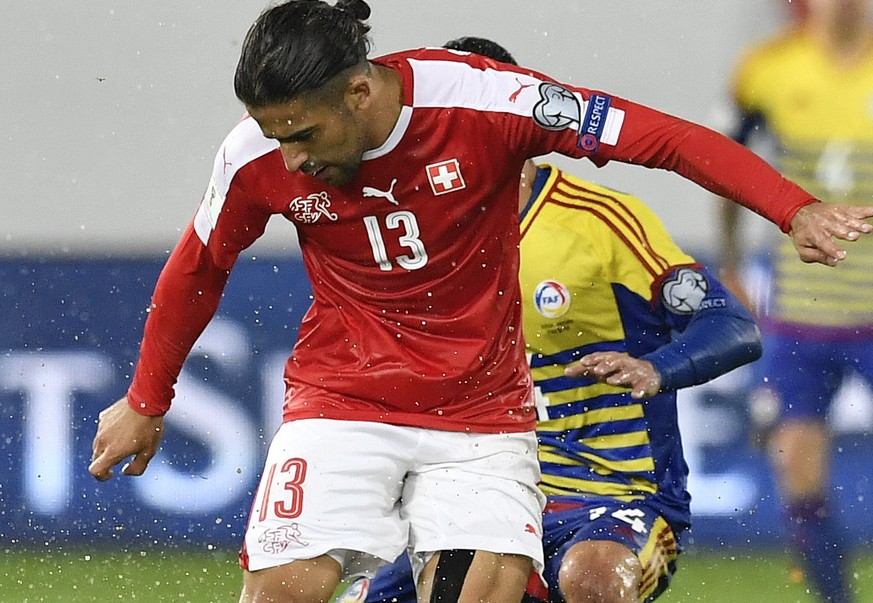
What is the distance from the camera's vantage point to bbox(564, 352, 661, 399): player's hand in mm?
3504

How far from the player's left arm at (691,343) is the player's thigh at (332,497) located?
1.50 ft

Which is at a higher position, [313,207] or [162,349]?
[313,207]

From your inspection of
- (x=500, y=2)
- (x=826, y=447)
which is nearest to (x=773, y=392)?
(x=826, y=447)

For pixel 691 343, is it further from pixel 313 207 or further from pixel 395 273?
pixel 313 207

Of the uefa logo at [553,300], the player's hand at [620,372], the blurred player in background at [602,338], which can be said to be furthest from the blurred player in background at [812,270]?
the player's hand at [620,372]

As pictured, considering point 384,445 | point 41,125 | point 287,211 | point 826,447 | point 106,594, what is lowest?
point 106,594

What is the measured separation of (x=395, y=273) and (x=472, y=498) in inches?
19.8

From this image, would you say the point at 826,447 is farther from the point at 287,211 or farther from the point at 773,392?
the point at 287,211

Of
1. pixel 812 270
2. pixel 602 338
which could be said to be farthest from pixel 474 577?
pixel 812 270

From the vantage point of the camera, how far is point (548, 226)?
4152mm

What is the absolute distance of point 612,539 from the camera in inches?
153

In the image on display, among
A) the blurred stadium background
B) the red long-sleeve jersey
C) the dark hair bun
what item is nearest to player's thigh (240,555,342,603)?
the red long-sleeve jersey

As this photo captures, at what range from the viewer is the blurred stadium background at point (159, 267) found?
6.46 meters

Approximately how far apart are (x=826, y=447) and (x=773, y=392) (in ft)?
0.94
